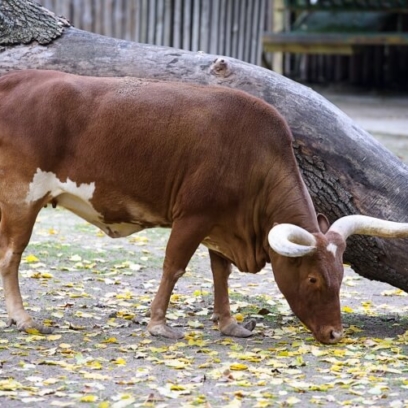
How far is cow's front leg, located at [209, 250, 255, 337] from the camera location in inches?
309

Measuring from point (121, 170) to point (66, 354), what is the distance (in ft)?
4.39

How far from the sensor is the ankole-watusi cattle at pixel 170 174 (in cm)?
747

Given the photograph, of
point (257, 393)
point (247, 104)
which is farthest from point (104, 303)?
point (257, 393)

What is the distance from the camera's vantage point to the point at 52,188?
24.9 ft

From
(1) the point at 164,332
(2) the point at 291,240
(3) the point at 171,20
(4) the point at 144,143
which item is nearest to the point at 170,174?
(4) the point at 144,143

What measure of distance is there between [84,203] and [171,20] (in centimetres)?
1444

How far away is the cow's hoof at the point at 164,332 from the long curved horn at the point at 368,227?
4.24ft

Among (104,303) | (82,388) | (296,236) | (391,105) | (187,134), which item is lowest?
(391,105)

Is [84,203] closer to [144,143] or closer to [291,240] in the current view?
[144,143]

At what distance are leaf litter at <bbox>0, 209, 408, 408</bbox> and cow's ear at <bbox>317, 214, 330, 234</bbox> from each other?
30.9 inches

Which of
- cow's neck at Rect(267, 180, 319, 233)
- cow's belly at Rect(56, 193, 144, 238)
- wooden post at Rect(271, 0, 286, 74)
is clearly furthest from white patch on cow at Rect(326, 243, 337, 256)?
wooden post at Rect(271, 0, 286, 74)

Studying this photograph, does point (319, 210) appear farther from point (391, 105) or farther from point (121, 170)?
point (391, 105)

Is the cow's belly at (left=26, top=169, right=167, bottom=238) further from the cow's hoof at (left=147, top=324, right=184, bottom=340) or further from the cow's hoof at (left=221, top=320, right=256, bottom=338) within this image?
the cow's hoof at (left=221, top=320, right=256, bottom=338)

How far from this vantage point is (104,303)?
8773mm
